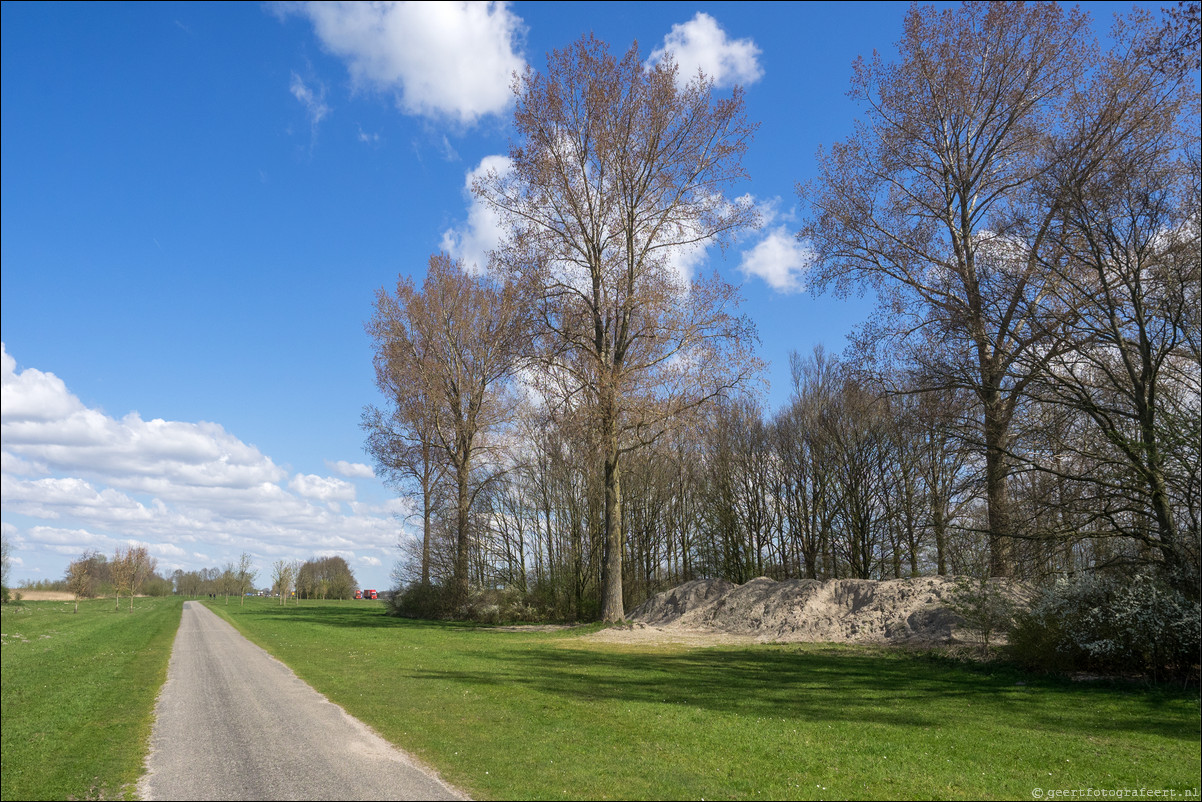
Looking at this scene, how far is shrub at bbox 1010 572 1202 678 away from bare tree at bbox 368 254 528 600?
23317mm

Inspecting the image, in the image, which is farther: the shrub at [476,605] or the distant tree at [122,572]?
the distant tree at [122,572]

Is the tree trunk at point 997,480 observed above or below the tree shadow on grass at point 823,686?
above

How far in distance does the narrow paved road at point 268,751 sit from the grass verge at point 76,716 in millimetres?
322

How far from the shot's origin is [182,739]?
8.62 metres

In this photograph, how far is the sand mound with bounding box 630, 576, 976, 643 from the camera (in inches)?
718

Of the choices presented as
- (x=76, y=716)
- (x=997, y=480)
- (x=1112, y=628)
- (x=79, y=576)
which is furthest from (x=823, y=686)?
(x=79, y=576)

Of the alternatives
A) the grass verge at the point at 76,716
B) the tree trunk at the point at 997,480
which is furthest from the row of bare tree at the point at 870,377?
the grass verge at the point at 76,716

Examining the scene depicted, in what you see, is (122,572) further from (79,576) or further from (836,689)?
(836,689)

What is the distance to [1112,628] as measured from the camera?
11672 mm

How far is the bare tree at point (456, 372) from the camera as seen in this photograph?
32.8 meters

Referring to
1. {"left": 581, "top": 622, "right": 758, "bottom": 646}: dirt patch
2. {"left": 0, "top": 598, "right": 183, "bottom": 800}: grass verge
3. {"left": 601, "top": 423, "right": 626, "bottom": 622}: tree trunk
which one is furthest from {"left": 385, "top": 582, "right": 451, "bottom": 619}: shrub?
{"left": 0, "top": 598, "right": 183, "bottom": 800}: grass verge

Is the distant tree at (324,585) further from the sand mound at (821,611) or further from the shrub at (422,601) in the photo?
the sand mound at (821,611)

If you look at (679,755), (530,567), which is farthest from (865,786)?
(530,567)

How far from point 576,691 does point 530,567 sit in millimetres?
25031
